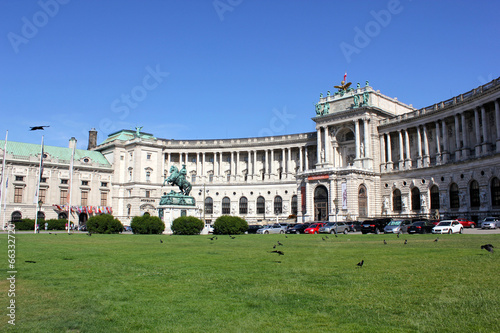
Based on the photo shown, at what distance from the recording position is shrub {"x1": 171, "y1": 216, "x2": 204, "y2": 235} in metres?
43.3

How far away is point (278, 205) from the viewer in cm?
9481

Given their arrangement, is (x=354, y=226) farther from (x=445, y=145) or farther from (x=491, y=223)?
(x=445, y=145)

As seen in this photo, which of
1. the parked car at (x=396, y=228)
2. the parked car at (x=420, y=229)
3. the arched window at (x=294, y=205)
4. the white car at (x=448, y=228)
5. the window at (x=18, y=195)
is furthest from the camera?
the arched window at (x=294, y=205)

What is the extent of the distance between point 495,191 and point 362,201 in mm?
22771

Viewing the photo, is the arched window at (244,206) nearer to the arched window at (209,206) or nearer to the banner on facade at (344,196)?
the arched window at (209,206)

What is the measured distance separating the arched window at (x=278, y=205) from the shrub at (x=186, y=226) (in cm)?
5164

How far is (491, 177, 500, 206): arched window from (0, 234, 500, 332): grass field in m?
45.5

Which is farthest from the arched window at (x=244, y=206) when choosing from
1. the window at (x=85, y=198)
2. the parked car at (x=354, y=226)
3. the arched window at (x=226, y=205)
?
the parked car at (x=354, y=226)

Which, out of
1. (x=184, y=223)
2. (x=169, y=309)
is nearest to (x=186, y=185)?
(x=184, y=223)

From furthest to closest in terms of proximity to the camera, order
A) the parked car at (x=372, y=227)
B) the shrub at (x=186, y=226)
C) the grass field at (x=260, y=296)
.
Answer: the parked car at (x=372, y=227) → the shrub at (x=186, y=226) → the grass field at (x=260, y=296)

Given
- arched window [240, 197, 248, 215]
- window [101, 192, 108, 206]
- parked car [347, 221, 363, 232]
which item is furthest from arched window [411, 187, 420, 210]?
window [101, 192, 108, 206]

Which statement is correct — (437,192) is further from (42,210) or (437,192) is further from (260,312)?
(42,210)

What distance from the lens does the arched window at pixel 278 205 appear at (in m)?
94.4

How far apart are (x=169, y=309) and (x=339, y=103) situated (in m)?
78.2
